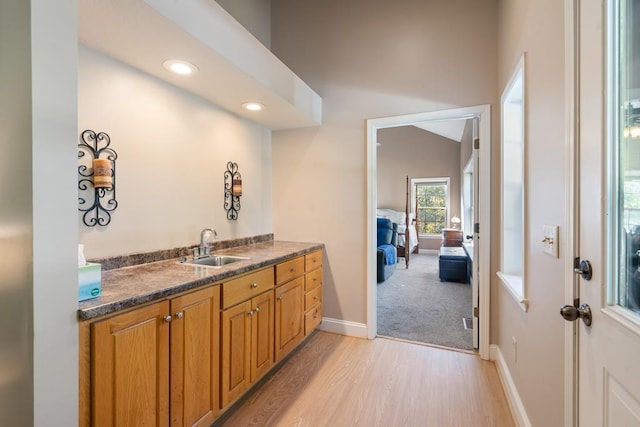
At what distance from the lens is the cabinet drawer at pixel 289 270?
7.42 feet

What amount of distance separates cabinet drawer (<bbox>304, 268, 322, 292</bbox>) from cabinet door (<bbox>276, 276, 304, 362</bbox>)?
0.08 metres

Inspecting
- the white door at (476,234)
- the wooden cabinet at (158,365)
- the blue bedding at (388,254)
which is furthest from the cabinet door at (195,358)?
the blue bedding at (388,254)

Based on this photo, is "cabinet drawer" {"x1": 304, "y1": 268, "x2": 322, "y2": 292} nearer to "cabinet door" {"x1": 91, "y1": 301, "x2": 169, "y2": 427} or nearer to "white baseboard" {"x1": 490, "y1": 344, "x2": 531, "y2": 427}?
"cabinet door" {"x1": 91, "y1": 301, "x2": 169, "y2": 427}

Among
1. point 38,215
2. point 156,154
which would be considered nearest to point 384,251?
point 156,154

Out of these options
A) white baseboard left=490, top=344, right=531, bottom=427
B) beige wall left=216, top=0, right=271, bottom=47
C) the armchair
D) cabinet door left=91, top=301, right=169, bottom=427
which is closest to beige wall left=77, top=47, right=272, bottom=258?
cabinet door left=91, top=301, right=169, bottom=427

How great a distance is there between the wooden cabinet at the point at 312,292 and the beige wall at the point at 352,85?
0.14 metres

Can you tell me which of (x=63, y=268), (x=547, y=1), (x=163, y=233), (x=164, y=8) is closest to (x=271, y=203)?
(x=163, y=233)

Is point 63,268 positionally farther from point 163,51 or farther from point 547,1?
point 547,1

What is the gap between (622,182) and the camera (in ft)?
2.64

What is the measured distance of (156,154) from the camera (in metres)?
2.01

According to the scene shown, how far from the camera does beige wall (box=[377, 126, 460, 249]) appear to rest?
784 cm

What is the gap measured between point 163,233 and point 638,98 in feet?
7.62

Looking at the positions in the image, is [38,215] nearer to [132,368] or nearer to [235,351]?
[132,368]

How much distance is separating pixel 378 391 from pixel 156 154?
2207mm
